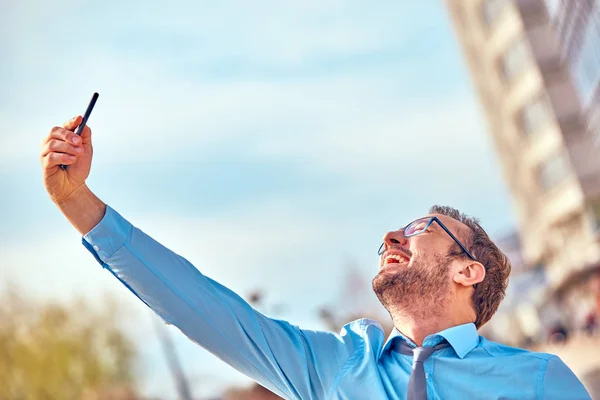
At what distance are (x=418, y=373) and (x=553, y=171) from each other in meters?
51.6

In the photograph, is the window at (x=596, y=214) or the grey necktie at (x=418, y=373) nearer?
the grey necktie at (x=418, y=373)

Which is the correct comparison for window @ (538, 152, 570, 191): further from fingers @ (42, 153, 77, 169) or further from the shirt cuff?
fingers @ (42, 153, 77, 169)

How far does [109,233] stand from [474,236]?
1.58 meters

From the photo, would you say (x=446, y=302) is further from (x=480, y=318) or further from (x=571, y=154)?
(x=571, y=154)

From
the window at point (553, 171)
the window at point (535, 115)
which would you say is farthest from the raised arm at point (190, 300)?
the window at point (535, 115)

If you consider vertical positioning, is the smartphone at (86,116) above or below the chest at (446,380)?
above

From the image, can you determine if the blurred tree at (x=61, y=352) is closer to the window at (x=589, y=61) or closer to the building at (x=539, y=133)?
the building at (x=539, y=133)

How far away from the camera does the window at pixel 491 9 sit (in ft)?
187

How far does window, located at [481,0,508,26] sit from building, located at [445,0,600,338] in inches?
2.2

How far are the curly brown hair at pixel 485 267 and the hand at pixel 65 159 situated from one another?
5.01 feet

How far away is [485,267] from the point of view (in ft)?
14.2

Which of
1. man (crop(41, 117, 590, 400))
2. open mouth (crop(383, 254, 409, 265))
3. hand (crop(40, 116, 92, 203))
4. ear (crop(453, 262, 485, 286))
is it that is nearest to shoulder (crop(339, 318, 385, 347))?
man (crop(41, 117, 590, 400))

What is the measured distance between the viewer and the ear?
4.18 metres

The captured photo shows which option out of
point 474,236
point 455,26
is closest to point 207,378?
point 474,236
